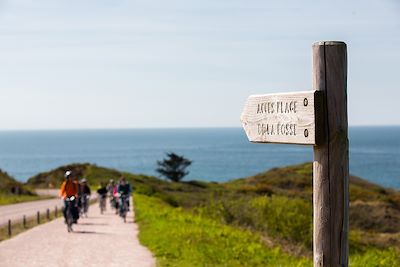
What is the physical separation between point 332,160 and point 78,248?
38.5 feet

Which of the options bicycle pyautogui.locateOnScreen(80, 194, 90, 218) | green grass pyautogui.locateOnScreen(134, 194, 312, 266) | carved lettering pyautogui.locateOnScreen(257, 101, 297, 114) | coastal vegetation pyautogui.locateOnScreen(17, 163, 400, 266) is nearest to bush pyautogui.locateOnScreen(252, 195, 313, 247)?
coastal vegetation pyautogui.locateOnScreen(17, 163, 400, 266)

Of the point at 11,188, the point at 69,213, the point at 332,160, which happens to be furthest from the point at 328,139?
the point at 11,188

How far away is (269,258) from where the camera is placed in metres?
14.5

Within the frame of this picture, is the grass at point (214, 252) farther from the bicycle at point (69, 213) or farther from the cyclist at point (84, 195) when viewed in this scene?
the cyclist at point (84, 195)

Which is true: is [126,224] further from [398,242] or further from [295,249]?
[398,242]

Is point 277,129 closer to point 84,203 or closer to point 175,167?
point 84,203

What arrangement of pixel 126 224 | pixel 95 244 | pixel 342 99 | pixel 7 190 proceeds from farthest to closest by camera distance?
pixel 7 190
pixel 126 224
pixel 95 244
pixel 342 99

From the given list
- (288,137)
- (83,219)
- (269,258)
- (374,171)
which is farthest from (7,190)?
(374,171)

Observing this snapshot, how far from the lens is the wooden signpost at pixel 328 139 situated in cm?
470

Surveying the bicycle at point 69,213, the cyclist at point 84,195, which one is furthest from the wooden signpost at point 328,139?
the cyclist at point 84,195

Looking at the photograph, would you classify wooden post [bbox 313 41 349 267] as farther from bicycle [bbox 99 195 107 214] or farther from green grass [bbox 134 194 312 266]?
bicycle [bbox 99 195 107 214]

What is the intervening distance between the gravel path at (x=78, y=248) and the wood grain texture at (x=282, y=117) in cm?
811

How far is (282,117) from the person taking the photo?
5.03 meters

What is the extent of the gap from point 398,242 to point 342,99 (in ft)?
97.5
